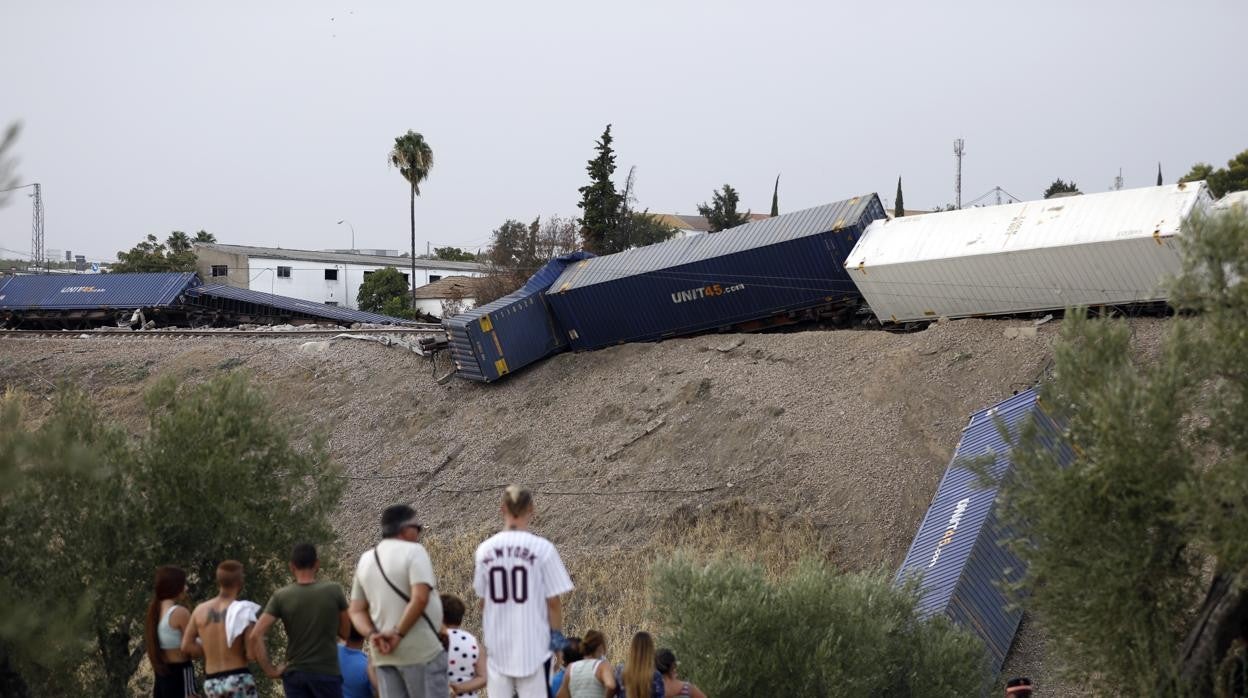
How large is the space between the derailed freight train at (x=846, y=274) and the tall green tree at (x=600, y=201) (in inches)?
Result: 713

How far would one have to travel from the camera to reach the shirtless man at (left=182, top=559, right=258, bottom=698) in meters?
8.28

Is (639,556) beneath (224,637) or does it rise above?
beneath

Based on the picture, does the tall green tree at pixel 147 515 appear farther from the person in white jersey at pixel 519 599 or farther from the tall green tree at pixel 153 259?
the tall green tree at pixel 153 259

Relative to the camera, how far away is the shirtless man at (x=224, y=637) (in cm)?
828

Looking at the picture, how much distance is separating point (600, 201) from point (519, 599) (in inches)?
1935

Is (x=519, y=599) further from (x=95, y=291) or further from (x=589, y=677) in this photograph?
(x=95, y=291)

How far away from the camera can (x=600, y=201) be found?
5591cm

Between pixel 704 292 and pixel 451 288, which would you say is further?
A: pixel 451 288

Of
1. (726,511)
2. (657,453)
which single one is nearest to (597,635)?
(726,511)

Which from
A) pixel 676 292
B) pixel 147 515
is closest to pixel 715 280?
pixel 676 292

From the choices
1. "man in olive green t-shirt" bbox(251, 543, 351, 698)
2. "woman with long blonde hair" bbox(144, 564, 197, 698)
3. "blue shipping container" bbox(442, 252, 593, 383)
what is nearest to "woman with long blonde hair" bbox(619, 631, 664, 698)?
"man in olive green t-shirt" bbox(251, 543, 351, 698)

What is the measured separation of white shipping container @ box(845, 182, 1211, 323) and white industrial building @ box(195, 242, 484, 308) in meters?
43.7

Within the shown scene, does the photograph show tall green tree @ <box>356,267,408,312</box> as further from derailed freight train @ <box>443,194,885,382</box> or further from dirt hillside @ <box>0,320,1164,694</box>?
derailed freight train @ <box>443,194,885,382</box>

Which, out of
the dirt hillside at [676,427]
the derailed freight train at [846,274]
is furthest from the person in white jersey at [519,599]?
the derailed freight train at [846,274]
